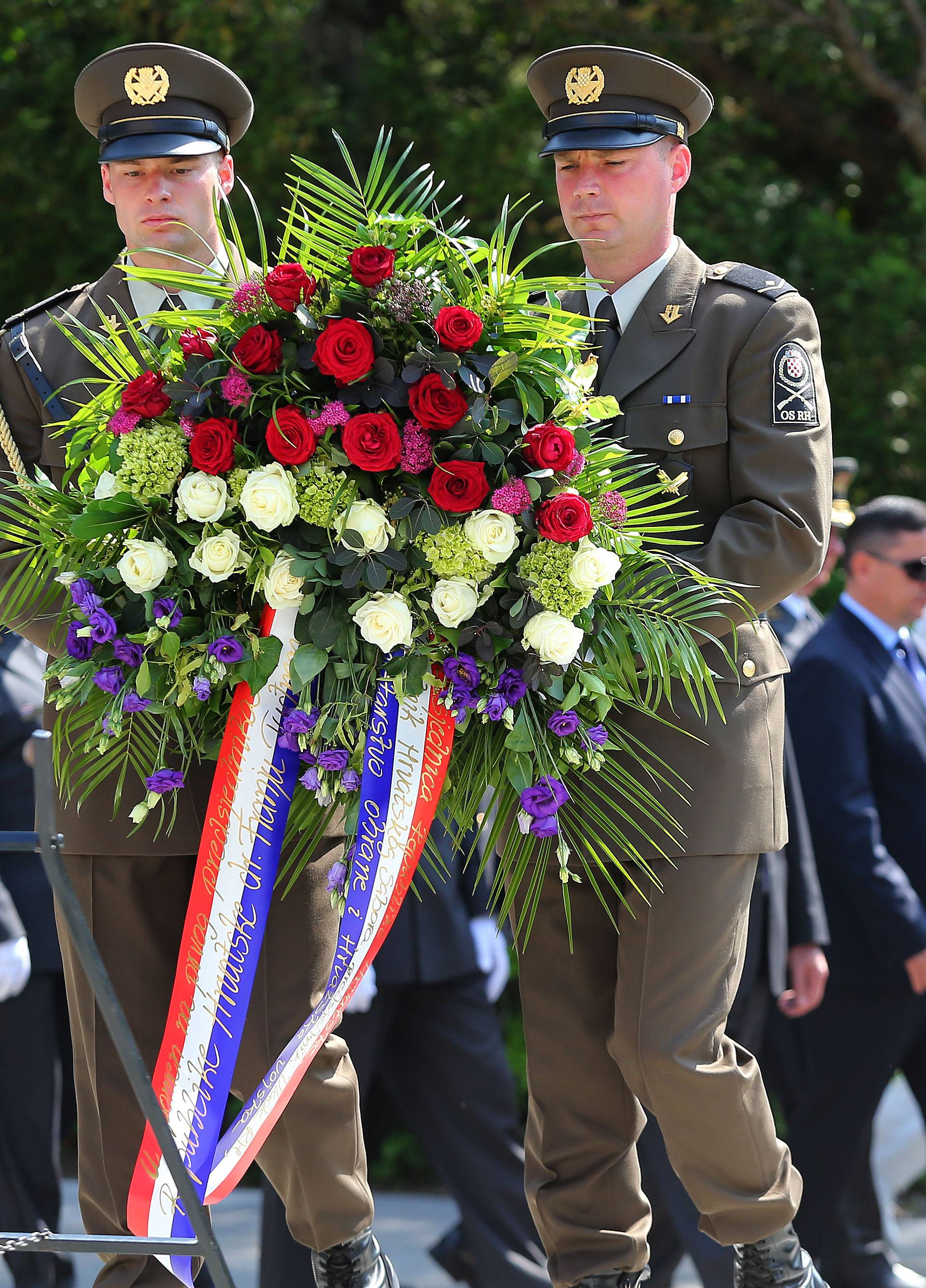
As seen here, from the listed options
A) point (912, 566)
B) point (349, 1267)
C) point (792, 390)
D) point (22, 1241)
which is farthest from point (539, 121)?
point (22, 1241)

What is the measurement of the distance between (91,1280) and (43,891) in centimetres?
149

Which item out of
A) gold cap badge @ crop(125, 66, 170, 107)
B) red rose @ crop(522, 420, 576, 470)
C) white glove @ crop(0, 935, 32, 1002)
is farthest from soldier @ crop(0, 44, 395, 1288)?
white glove @ crop(0, 935, 32, 1002)

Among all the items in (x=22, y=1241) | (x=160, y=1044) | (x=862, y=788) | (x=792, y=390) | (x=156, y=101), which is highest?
(x=156, y=101)

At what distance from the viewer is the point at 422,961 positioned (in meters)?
4.32

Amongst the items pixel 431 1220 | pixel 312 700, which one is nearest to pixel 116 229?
pixel 431 1220

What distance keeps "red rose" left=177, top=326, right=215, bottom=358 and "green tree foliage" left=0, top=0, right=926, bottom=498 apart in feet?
12.2

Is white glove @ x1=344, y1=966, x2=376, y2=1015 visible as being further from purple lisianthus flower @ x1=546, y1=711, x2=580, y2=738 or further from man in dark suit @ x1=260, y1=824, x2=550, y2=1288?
purple lisianthus flower @ x1=546, y1=711, x2=580, y2=738

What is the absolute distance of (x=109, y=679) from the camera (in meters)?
2.52

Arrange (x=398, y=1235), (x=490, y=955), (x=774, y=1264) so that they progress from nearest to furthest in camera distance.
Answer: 1. (x=774, y=1264)
2. (x=490, y=955)
3. (x=398, y=1235)

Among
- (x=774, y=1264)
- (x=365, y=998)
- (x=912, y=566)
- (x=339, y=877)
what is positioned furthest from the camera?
(x=912, y=566)

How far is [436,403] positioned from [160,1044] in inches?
53.1

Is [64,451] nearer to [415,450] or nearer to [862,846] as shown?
[415,450]

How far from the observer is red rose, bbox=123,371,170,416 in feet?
8.27

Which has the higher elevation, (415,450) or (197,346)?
(197,346)
